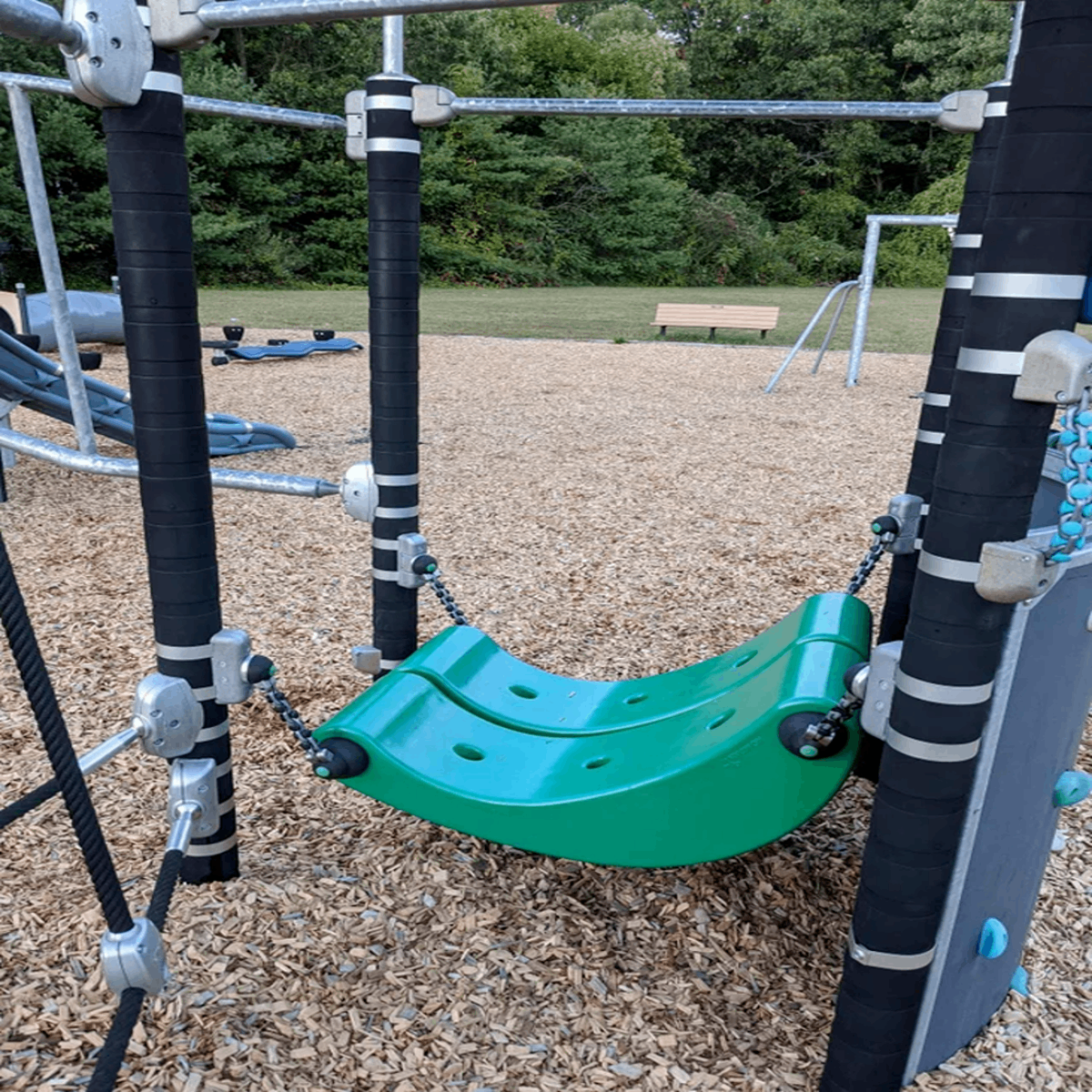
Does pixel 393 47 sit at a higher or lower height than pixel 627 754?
higher

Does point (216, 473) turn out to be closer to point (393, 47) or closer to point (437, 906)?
point (437, 906)

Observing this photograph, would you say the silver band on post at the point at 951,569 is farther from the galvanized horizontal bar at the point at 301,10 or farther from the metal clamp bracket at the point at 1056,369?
the galvanized horizontal bar at the point at 301,10

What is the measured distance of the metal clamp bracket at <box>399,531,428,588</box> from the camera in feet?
8.93

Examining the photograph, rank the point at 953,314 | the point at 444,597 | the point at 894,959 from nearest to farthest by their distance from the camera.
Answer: the point at 894,959 < the point at 953,314 < the point at 444,597

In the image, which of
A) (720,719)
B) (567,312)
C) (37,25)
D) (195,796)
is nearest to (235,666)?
(195,796)

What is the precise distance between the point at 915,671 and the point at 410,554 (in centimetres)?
166

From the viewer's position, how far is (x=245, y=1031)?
1717 mm

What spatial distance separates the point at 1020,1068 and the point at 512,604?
2595 mm

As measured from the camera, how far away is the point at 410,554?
2.73m

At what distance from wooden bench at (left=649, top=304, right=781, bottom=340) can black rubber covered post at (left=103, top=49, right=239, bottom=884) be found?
12.6 m

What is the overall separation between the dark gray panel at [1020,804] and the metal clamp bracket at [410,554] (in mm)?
1636

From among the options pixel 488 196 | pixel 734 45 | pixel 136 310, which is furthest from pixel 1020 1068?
pixel 734 45

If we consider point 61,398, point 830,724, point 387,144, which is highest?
point 387,144

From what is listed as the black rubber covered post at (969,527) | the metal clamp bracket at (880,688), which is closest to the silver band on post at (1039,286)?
the black rubber covered post at (969,527)
